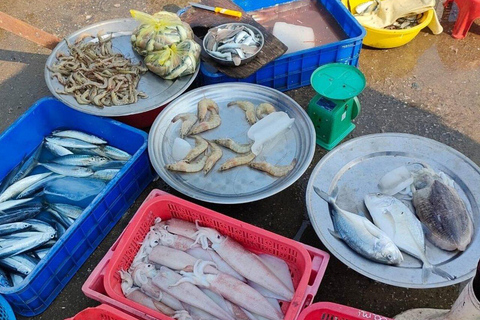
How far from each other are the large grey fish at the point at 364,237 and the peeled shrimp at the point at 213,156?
1006 millimetres

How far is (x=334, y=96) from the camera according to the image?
3.60m

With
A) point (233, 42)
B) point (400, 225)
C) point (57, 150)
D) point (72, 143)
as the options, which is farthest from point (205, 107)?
→ point (400, 225)

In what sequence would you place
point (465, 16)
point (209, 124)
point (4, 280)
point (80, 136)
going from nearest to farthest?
point (4, 280) → point (209, 124) → point (80, 136) → point (465, 16)

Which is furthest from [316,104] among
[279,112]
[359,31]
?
[359,31]

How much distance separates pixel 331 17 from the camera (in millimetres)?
4891

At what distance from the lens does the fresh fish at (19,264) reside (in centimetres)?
314

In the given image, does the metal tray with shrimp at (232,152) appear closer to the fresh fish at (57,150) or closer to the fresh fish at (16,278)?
the fresh fish at (57,150)

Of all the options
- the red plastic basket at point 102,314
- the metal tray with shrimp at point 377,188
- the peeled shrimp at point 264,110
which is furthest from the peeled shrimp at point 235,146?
the red plastic basket at point 102,314

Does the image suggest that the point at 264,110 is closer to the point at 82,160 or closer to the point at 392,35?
the point at 82,160

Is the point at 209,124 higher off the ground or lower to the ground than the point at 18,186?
higher

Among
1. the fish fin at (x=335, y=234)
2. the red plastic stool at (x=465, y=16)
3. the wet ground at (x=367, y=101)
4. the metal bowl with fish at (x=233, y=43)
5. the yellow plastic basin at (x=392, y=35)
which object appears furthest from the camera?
the red plastic stool at (x=465, y=16)

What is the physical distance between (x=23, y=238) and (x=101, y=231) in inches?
22.4

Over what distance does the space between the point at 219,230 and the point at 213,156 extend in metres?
0.69

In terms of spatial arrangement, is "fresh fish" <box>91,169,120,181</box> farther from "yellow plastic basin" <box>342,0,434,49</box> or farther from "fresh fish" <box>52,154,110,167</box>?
"yellow plastic basin" <box>342,0,434,49</box>
